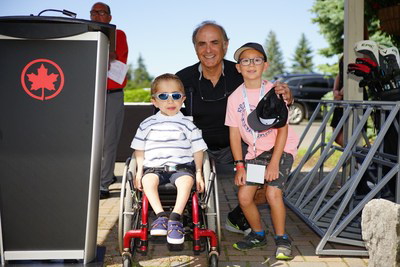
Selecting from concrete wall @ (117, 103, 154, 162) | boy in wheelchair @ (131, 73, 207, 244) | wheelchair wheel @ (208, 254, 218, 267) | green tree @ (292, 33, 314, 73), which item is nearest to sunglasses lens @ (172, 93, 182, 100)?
boy in wheelchair @ (131, 73, 207, 244)

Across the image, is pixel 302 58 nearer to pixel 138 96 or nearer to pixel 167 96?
pixel 138 96

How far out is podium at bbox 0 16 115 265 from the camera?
311 cm

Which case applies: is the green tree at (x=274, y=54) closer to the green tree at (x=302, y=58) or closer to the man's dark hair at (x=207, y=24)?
the green tree at (x=302, y=58)

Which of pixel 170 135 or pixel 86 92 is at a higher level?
pixel 86 92

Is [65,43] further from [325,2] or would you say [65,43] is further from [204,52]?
[325,2]

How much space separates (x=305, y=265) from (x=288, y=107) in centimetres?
111

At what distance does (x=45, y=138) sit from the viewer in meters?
3.16

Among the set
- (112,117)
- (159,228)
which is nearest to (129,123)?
(112,117)

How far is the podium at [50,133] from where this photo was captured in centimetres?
311

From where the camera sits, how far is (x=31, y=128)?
10.3 ft

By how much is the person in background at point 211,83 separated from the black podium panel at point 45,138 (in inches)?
49.8

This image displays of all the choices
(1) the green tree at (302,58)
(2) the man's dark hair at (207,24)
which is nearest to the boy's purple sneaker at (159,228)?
(2) the man's dark hair at (207,24)

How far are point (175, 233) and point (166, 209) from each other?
451 millimetres

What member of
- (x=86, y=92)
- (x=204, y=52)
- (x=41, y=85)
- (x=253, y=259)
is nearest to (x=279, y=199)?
(x=253, y=259)
